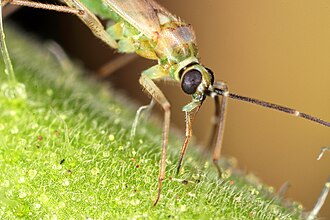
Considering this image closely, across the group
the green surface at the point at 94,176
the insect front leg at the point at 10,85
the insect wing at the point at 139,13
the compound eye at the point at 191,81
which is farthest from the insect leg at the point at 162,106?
the insect front leg at the point at 10,85

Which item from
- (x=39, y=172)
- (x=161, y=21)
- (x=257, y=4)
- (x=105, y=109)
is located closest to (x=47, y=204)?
(x=39, y=172)

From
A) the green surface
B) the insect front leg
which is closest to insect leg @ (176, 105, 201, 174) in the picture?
the green surface

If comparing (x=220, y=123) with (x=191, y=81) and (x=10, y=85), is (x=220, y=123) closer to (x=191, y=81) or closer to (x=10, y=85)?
(x=191, y=81)

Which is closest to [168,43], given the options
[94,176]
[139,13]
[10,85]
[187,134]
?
[139,13]

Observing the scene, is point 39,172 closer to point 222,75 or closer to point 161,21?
point 161,21

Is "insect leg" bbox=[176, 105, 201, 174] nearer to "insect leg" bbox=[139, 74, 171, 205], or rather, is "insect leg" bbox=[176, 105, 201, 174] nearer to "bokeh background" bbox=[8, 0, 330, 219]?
"insect leg" bbox=[139, 74, 171, 205]

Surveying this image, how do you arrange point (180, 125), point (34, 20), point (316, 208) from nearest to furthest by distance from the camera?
1. point (316, 208)
2. point (180, 125)
3. point (34, 20)

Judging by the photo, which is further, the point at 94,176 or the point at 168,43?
the point at 168,43
